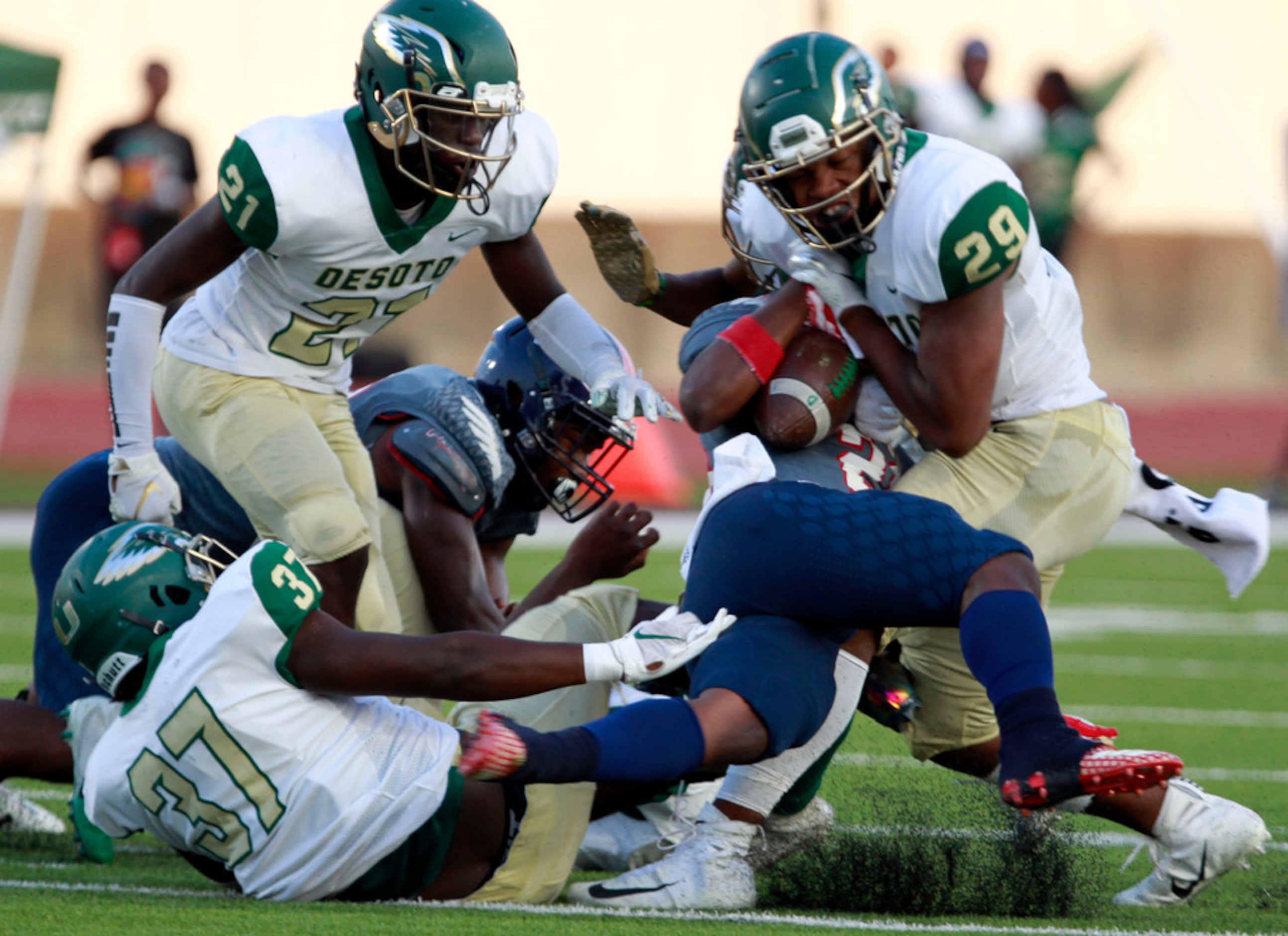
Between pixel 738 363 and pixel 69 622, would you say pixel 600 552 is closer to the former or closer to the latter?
pixel 738 363

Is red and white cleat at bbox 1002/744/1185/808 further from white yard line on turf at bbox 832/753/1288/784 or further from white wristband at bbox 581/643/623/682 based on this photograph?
white yard line on turf at bbox 832/753/1288/784

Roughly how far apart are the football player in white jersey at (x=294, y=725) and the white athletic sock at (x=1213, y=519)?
43.9 inches

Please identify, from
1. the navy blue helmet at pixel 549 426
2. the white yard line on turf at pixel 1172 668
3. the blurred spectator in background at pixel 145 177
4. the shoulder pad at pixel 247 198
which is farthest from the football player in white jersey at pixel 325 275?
the blurred spectator in background at pixel 145 177

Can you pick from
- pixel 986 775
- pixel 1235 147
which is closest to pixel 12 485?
pixel 1235 147

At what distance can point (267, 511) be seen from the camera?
360 cm

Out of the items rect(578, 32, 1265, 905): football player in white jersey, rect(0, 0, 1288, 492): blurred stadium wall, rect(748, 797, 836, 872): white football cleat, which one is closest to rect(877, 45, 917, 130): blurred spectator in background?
rect(0, 0, 1288, 492): blurred stadium wall

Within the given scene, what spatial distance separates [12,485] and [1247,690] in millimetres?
8090

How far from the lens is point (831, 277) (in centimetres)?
315

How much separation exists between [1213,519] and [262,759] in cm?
193

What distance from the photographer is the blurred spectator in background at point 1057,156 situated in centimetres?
1038

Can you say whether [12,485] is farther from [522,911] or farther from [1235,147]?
[522,911]

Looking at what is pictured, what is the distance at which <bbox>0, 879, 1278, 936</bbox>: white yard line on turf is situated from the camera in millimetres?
2613

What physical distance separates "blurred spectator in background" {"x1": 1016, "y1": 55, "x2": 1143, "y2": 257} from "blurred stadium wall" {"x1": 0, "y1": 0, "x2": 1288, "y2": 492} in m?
2.94

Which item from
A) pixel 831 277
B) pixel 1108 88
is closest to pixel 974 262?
pixel 831 277
